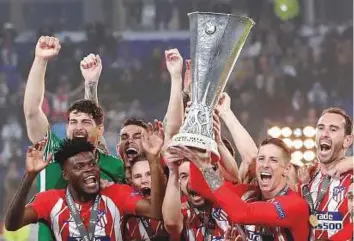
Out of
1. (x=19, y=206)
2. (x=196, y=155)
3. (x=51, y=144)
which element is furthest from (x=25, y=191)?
(x=196, y=155)

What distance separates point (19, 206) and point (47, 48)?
1.09m

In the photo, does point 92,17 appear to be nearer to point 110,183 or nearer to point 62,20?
point 62,20

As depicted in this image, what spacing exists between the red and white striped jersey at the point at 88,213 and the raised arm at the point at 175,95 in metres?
0.40

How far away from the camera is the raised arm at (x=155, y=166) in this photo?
561 centimetres

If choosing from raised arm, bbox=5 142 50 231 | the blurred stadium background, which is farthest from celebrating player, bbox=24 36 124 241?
the blurred stadium background

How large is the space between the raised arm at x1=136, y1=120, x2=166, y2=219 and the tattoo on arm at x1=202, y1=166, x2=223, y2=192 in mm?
250

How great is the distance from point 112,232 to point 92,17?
8554mm

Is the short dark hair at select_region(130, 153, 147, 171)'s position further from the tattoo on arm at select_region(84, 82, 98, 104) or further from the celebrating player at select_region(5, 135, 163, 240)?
the tattoo on arm at select_region(84, 82, 98, 104)

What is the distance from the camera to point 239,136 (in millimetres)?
6414

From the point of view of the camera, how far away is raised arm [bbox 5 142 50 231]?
5.61 metres

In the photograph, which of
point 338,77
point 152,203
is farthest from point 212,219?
point 338,77

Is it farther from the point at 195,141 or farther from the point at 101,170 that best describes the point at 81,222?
the point at 195,141

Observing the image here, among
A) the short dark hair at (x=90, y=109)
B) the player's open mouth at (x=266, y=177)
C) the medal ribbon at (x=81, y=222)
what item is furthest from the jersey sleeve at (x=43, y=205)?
the player's open mouth at (x=266, y=177)

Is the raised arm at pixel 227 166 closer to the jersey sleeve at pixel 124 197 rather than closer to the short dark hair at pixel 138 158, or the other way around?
the short dark hair at pixel 138 158
